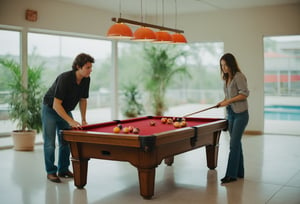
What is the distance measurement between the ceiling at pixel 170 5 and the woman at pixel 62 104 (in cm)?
347

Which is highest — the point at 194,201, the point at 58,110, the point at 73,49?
the point at 73,49

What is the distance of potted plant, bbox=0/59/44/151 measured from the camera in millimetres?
7184

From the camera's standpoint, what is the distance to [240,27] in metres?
9.37

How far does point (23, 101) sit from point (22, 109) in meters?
0.15

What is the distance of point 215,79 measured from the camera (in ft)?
33.1

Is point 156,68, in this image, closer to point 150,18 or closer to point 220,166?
point 150,18

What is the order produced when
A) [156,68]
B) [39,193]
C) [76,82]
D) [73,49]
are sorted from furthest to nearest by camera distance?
1. [156,68]
2. [73,49]
3. [76,82]
4. [39,193]

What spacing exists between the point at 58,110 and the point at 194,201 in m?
1.78

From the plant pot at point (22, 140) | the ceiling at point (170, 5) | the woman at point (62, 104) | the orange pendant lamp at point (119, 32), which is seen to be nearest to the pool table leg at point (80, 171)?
the woman at point (62, 104)

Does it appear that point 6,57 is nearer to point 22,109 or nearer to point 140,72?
point 22,109

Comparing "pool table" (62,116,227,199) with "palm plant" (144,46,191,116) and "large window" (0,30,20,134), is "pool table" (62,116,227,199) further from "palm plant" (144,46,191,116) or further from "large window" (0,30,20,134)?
"palm plant" (144,46,191,116)

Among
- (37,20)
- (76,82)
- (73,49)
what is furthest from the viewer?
(73,49)

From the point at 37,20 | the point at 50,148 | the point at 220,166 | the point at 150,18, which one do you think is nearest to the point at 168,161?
the point at 220,166

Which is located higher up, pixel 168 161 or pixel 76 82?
pixel 76 82
